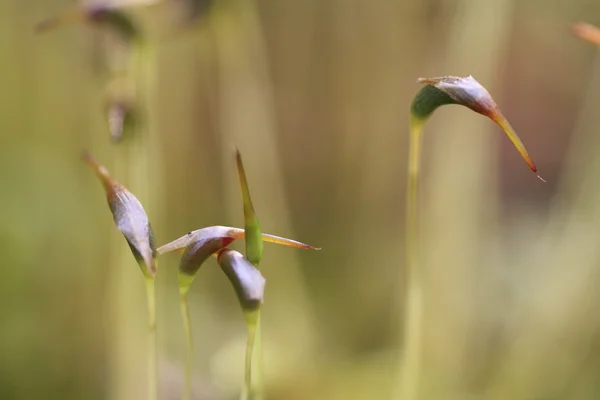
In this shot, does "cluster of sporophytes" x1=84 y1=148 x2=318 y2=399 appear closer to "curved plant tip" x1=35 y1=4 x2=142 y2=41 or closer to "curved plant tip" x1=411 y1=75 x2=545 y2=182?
"curved plant tip" x1=411 y1=75 x2=545 y2=182

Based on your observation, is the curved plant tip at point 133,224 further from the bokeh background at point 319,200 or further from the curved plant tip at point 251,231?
the bokeh background at point 319,200

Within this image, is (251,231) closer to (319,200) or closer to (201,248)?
(201,248)

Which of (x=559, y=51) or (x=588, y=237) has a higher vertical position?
(x=559, y=51)

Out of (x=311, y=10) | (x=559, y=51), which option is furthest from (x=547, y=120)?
(x=311, y=10)

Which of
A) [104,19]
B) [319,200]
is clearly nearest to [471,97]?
[104,19]

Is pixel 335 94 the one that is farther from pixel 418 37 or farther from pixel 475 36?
pixel 475 36

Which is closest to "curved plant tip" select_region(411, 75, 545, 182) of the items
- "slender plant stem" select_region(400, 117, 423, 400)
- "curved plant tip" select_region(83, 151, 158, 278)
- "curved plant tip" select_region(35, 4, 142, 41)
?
"slender plant stem" select_region(400, 117, 423, 400)
